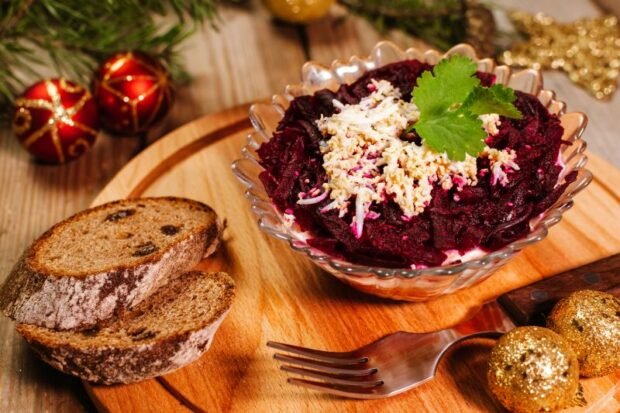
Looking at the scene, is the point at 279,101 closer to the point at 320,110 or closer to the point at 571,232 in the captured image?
the point at 320,110

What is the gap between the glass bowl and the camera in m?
2.37

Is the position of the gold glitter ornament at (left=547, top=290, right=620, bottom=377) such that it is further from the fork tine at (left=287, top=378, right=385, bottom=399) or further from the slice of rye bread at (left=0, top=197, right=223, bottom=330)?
the slice of rye bread at (left=0, top=197, right=223, bottom=330)

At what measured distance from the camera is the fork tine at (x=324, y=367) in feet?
7.72

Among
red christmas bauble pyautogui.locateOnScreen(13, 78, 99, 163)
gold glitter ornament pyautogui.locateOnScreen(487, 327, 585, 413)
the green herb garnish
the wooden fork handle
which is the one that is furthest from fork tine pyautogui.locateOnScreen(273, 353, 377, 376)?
red christmas bauble pyautogui.locateOnScreen(13, 78, 99, 163)

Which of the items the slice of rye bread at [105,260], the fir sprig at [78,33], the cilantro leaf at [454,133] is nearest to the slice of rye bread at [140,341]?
the slice of rye bread at [105,260]

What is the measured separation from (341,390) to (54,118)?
1.94 meters

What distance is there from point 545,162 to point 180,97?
225 cm

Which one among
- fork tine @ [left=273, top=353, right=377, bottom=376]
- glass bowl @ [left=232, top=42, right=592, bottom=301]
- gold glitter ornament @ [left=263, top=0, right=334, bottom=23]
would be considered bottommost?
fork tine @ [left=273, top=353, right=377, bottom=376]

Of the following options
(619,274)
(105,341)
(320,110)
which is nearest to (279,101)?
(320,110)

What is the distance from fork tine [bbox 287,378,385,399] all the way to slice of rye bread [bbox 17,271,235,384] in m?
0.36

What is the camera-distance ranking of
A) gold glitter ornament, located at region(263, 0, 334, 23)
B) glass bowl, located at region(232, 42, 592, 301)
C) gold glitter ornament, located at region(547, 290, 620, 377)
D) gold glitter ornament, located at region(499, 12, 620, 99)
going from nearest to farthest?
gold glitter ornament, located at region(547, 290, 620, 377) < glass bowl, located at region(232, 42, 592, 301) < gold glitter ornament, located at region(499, 12, 620, 99) < gold glitter ornament, located at region(263, 0, 334, 23)

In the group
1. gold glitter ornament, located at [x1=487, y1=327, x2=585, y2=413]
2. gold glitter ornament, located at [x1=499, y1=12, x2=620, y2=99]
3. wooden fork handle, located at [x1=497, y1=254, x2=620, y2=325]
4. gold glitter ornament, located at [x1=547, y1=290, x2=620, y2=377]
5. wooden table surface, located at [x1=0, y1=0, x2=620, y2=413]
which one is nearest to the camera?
gold glitter ornament, located at [x1=487, y1=327, x2=585, y2=413]

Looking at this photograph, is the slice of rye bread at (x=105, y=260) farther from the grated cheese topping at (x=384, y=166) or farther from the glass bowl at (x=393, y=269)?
the grated cheese topping at (x=384, y=166)

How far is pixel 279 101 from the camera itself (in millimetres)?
3160
